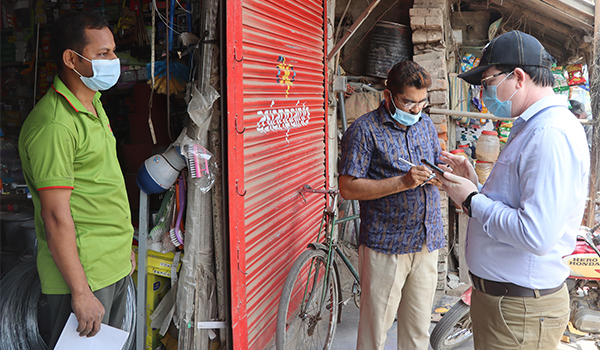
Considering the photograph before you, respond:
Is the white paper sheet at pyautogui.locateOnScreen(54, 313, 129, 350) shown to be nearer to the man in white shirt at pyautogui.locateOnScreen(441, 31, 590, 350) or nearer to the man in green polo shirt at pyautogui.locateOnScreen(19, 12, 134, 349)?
the man in green polo shirt at pyautogui.locateOnScreen(19, 12, 134, 349)

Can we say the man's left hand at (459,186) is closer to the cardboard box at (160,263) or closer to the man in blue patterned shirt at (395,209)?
the man in blue patterned shirt at (395,209)

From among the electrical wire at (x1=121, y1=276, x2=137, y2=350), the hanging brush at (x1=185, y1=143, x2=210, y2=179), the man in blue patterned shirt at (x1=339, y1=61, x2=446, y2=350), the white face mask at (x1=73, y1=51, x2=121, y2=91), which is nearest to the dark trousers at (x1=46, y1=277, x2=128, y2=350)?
the electrical wire at (x1=121, y1=276, x2=137, y2=350)

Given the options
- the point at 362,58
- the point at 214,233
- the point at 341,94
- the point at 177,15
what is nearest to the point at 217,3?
the point at 177,15

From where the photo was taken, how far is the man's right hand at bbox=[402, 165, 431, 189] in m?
2.27

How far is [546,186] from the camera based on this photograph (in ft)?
4.97

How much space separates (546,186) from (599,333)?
296 centimetres

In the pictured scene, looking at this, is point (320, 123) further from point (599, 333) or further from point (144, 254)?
point (599, 333)

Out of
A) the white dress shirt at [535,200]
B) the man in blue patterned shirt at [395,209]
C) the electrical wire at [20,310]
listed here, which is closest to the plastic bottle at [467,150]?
the man in blue patterned shirt at [395,209]

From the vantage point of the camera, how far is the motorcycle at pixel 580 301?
3.41 m

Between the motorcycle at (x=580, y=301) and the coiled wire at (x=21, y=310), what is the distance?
256 cm

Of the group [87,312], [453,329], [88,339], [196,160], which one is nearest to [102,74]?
[196,160]

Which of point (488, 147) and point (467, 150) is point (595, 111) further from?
point (467, 150)

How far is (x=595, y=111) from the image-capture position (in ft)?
15.6

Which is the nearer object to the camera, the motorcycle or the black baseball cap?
the black baseball cap
